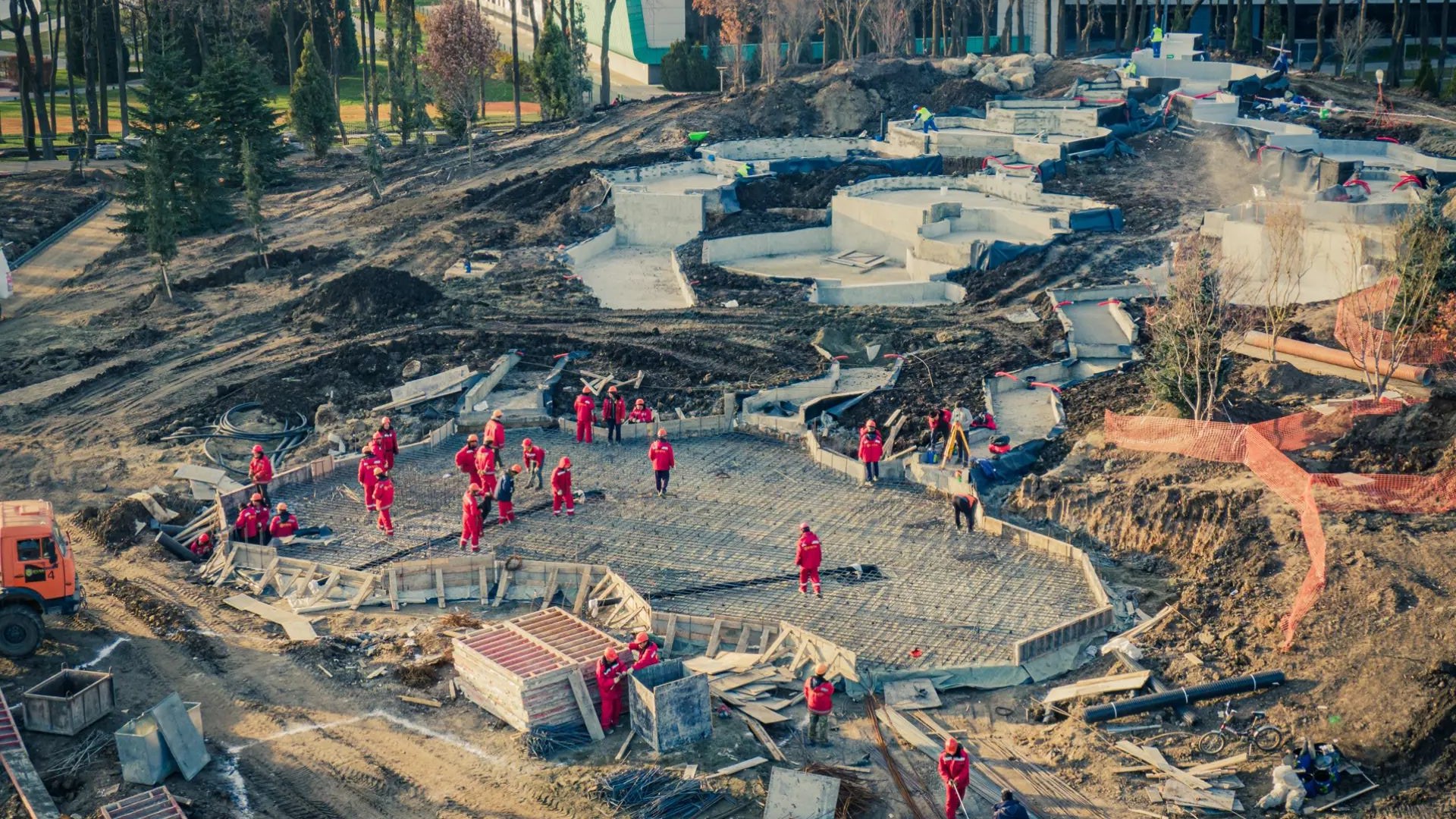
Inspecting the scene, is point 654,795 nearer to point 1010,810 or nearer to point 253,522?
point 1010,810

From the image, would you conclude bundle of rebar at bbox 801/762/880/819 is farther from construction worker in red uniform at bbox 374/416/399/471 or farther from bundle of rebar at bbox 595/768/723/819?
construction worker in red uniform at bbox 374/416/399/471

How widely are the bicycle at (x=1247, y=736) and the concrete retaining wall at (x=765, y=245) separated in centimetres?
2517

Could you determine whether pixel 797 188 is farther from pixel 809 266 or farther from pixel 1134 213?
pixel 1134 213

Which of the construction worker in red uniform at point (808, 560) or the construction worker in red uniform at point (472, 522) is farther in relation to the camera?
the construction worker in red uniform at point (472, 522)

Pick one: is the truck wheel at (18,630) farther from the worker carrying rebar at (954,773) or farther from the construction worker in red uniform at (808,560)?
the worker carrying rebar at (954,773)

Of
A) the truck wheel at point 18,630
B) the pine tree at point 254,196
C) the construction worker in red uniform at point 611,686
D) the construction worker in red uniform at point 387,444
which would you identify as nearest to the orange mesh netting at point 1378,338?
the construction worker in red uniform at point 611,686

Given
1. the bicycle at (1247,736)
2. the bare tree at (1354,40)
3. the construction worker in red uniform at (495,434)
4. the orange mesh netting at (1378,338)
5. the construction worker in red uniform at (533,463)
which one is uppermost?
the bare tree at (1354,40)

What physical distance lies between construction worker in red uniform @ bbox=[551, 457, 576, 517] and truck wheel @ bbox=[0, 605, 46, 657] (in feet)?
24.4

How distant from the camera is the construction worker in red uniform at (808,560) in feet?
67.4

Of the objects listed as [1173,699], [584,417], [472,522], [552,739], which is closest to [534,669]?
[552,739]

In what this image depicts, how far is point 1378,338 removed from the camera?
80.8 ft

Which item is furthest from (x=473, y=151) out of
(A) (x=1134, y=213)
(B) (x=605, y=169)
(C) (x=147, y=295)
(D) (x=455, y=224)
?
(A) (x=1134, y=213)

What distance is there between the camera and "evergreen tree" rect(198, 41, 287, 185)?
161 ft

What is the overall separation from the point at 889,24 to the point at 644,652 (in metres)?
53.3
